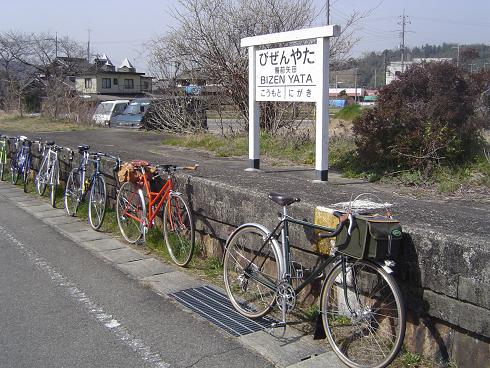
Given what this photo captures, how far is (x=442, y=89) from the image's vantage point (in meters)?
6.97

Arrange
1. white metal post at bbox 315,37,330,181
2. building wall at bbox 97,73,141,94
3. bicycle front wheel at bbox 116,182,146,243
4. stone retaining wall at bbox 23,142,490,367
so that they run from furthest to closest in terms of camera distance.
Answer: building wall at bbox 97,73,141,94
bicycle front wheel at bbox 116,182,146,243
white metal post at bbox 315,37,330,181
stone retaining wall at bbox 23,142,490,367

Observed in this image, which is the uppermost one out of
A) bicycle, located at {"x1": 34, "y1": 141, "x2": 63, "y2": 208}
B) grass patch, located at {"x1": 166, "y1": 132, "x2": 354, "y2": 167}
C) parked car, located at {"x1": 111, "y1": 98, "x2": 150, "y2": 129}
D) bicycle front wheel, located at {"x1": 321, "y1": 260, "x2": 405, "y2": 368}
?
parked car, located at {"x1": 111, "y1": 98, "x2": 150, "y2": 129}

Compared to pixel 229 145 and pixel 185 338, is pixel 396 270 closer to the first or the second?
pixel 185 338

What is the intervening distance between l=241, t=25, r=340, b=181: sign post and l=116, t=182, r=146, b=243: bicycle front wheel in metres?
1.96

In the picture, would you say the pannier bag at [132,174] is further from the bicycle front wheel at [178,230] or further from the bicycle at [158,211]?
the bicycle front wheel at [178,230]

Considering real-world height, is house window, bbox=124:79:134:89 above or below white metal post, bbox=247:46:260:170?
above

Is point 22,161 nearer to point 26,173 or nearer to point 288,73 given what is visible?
point 26,173

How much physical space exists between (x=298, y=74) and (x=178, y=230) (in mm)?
2318

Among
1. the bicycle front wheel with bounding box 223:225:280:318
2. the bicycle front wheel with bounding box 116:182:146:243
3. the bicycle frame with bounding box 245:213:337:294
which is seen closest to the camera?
the bicycle frame with bounding box 245:213:337:294

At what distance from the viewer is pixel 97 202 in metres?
7.55

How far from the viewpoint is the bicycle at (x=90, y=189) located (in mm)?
7438

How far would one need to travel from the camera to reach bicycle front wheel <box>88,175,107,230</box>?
7.38 metres

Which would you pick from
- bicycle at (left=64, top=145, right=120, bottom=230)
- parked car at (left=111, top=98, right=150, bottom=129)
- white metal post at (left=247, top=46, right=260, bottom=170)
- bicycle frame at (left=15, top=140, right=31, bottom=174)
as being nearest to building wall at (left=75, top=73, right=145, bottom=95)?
parked car at (left=111, top=98, right=150, bottom=129)

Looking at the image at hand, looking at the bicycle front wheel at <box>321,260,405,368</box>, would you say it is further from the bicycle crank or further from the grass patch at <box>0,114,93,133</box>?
the grass patch at <box>0,114,93,133</box>
